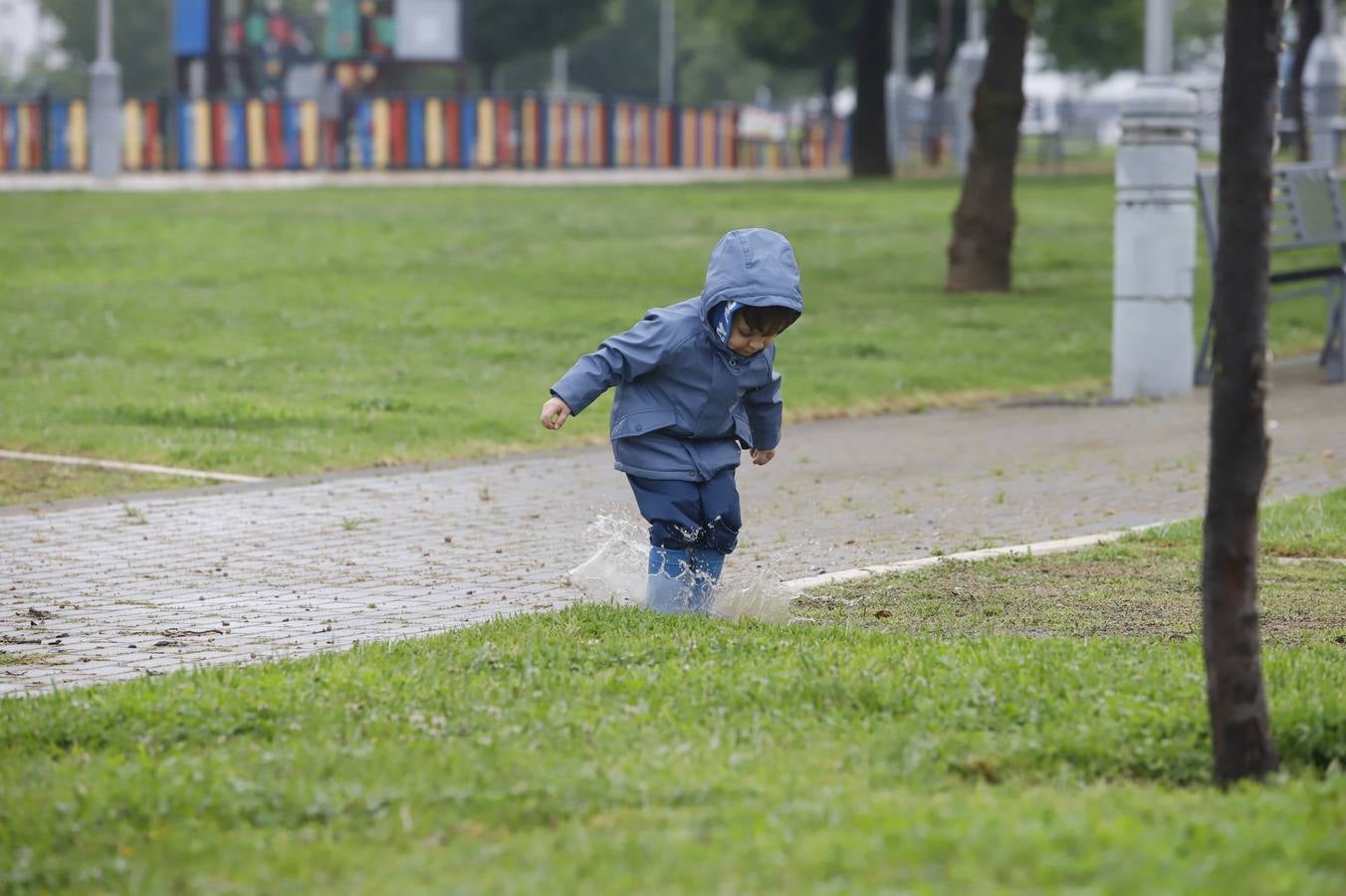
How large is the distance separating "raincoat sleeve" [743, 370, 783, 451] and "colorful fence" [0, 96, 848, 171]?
3613cm

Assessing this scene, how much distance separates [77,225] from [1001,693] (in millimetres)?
19120

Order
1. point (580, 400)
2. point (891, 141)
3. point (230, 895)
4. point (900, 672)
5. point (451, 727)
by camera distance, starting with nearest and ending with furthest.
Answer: point (230, 895) < point (451, 727) < point (900, 672) < point (580, 400) < point (891, 141)

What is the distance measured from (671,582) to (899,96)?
44326mm

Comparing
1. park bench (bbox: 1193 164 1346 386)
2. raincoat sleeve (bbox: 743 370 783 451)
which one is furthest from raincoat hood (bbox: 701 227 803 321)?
park bench (bbox: 1193 164 1346 386)

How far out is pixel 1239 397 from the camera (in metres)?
4.39

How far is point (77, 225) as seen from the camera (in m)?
22.5

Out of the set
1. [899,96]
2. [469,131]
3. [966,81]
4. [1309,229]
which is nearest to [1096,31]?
[899,96]

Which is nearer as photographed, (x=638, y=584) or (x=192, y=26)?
(x=638, y=584)

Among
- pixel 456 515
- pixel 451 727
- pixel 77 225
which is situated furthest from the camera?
pixel 77 225

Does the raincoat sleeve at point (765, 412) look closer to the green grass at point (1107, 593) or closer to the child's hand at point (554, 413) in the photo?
the green grass at point (1107, 593)

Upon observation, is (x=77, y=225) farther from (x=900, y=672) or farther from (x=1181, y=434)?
(x=900, y=672)

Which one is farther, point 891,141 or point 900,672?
point 891,141

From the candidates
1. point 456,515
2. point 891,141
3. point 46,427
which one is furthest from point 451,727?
point 891,141

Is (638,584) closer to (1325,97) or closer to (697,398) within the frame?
(697,398)
